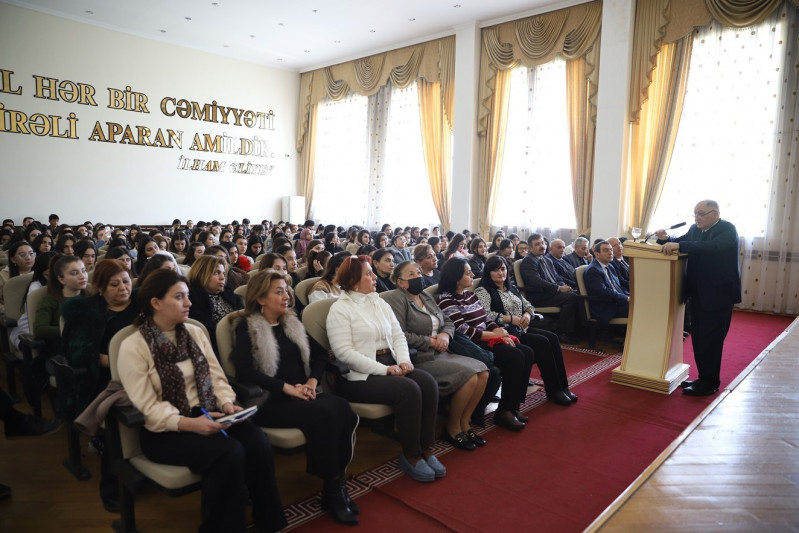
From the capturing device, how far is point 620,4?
319 inches

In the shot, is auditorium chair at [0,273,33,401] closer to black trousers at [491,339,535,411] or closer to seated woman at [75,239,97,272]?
seated woman at [75,239,97,272]

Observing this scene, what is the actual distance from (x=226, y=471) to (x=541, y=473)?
65.2 inches

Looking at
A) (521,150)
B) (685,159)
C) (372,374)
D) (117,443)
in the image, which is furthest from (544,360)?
(521,150)

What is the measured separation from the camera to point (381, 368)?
2762mm

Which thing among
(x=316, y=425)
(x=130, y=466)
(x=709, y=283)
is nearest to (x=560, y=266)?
(x=709, y=283)

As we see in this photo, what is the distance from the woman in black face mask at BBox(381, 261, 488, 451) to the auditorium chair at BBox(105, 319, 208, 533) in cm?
147

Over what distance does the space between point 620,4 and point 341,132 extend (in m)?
6.89

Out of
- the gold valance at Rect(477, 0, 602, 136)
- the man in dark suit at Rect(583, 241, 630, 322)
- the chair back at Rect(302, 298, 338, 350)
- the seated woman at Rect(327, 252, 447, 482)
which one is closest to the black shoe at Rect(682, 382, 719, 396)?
the man in dark suit at Rect(583, 241, 630, 322)

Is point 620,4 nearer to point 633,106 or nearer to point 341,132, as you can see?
point 633,106

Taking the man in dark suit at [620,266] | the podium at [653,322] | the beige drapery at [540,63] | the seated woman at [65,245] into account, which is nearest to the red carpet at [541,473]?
the podium at [653,322]

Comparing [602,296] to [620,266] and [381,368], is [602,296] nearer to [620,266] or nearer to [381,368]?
[620,266]

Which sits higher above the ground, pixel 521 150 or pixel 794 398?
pixel 521 150

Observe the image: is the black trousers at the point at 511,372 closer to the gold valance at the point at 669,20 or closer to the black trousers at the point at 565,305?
the black trousers at the point at 565,305

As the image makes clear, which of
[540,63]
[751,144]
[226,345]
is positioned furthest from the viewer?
[540,63]
